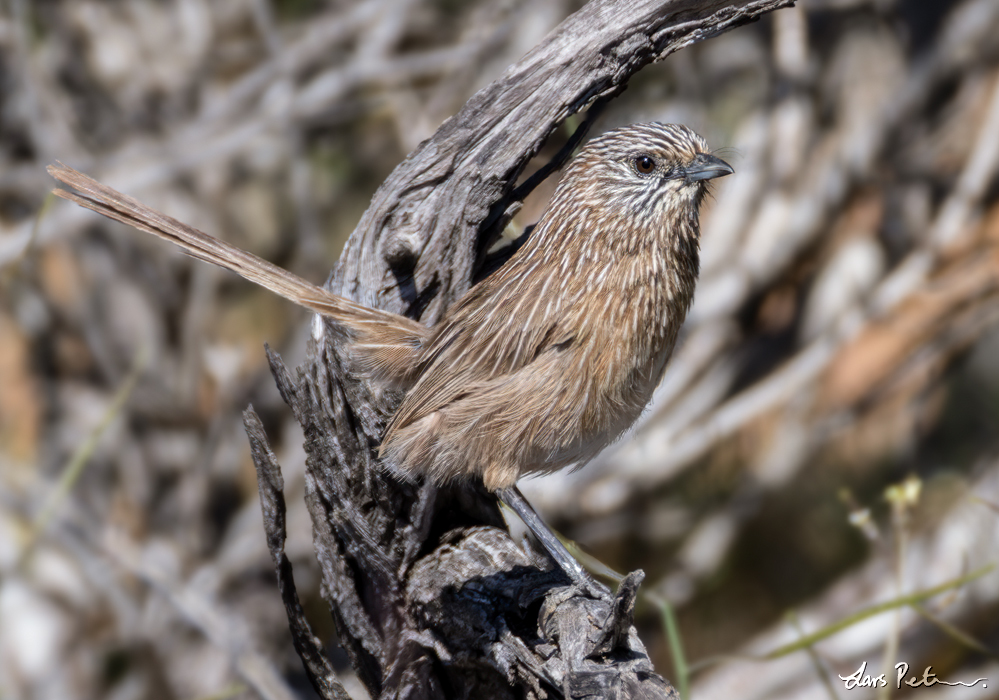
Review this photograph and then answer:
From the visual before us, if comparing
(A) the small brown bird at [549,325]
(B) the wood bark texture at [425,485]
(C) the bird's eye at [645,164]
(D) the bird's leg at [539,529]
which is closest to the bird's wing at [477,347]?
(A) the small brown bird at [549,325]

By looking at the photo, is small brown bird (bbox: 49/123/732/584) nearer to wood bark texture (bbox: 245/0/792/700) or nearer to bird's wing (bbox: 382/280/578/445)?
bird's wing (bbox: 382/280/578/445)

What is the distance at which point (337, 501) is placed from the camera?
8.61ft

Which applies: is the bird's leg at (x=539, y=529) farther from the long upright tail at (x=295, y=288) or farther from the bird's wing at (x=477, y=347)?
the long upright tail at (x=295, y=288)

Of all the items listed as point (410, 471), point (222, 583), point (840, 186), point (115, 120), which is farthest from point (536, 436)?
point (115, 120)

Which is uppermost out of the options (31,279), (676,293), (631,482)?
(31,279)

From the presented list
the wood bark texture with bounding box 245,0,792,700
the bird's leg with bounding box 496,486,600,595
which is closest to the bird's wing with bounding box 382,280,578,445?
the wood bark texture with bounding box 245,0,792,700

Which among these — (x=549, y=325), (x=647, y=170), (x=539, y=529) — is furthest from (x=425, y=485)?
(x=647, y=170)

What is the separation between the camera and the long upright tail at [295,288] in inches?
103

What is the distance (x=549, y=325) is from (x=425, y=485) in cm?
61

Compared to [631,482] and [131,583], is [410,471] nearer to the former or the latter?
[631,482]

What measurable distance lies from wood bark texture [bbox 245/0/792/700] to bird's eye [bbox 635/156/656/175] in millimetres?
315

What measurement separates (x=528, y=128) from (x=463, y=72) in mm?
3210

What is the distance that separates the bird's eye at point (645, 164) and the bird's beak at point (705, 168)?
108mm

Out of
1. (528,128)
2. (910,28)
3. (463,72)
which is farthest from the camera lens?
(910,28)
